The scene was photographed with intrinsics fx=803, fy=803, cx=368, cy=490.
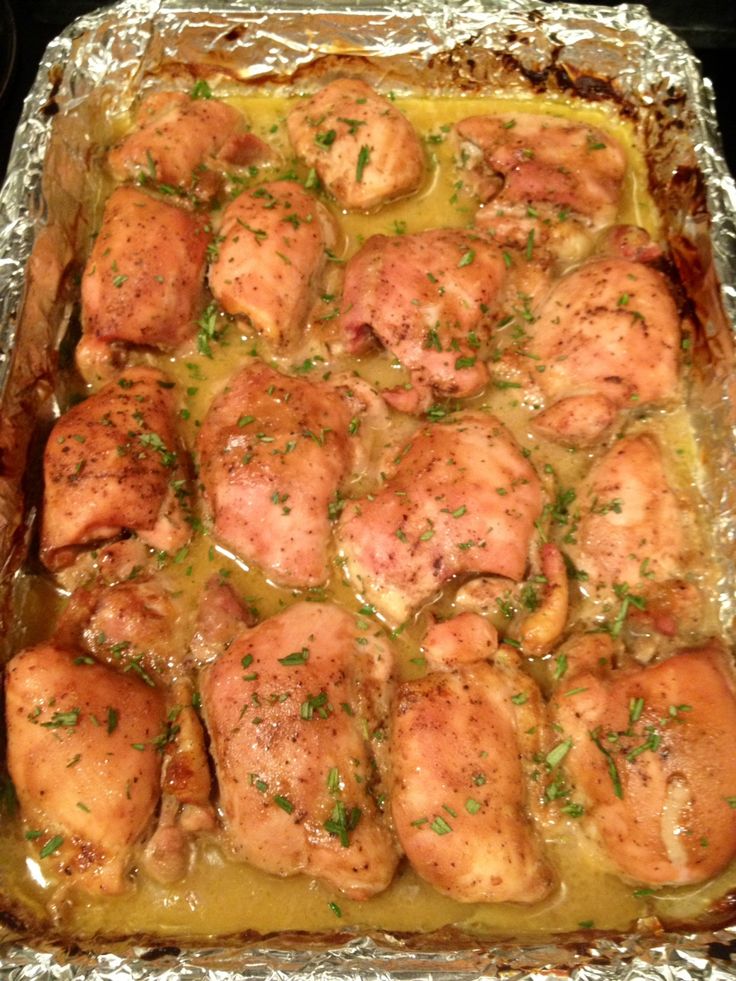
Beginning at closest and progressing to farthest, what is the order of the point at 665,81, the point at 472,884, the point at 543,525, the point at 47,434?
the point at 472,884
the point at 543,525
the point at 47,434
the point at 665,81

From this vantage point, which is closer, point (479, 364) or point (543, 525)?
point (543, 525)

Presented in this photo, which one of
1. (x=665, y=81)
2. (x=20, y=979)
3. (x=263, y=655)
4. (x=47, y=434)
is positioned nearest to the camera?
(x=20, y=979)

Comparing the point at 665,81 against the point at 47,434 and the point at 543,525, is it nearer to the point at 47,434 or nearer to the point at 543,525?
the point at 543,525

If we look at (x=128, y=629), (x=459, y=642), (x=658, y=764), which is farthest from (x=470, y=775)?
(x=128, y=629)

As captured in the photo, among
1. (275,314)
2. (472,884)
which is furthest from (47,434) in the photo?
(472,884)

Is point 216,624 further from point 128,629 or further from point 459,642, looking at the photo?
point 459,642

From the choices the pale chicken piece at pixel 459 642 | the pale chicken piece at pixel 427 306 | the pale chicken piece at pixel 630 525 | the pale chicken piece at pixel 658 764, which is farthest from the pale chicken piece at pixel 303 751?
the pale chicken piece at pixel 427 306

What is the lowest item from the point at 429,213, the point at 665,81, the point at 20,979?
the point at 20,979

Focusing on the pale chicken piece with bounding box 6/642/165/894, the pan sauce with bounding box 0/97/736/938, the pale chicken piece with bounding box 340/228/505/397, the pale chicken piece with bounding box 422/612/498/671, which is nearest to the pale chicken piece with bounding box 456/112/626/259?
the pan sauce with bounding box 0/97/736/938
